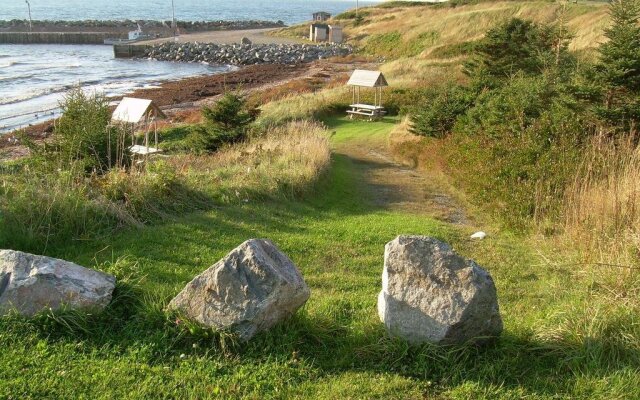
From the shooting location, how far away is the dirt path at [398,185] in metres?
11.5

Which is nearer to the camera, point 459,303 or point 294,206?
A: point 459,303

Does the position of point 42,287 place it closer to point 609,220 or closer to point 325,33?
point 609,220

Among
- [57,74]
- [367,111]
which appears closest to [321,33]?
[57,74]

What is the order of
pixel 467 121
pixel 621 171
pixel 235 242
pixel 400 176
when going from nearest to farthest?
pixel 235 242, pixel 621 171, pixel 400 176, pixel 467 121

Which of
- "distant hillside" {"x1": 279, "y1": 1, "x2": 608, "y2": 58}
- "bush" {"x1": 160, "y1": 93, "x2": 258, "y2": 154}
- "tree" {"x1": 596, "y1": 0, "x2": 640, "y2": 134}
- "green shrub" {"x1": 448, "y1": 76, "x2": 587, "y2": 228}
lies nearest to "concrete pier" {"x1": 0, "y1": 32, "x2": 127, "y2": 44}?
"distant hillside" {"x1": 279, "y1": 1, "x2": 608, "y2": 58}

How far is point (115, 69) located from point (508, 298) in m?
50.2

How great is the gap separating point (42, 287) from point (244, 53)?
190ft

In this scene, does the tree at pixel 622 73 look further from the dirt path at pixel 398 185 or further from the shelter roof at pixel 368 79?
the shelter roof at pixel 368 79

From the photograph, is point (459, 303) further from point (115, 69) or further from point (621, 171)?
point (115, 69)

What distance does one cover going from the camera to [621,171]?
8883 millimetres

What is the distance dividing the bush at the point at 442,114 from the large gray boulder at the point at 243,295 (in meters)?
12.7

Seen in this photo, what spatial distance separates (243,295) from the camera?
4.70 meters

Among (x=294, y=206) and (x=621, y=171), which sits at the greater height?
(x=621, y=171)

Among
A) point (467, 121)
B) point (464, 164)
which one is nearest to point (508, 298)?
point (464, 164)
